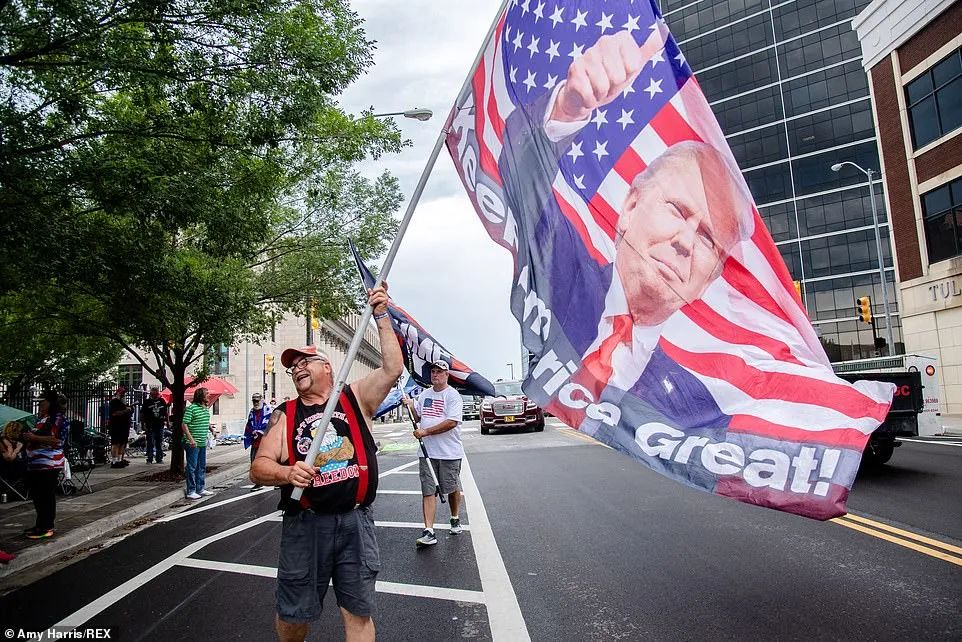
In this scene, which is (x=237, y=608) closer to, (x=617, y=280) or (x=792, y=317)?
(x=617, y=280)

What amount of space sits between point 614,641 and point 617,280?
228cm

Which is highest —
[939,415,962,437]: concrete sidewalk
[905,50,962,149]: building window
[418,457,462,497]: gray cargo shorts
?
[905,50,962,149]: building window

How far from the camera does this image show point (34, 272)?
780 centimetres

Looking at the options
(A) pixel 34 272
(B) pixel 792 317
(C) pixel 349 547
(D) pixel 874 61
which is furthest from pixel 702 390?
(D) pixel 874 61

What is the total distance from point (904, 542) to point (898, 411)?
501 cm

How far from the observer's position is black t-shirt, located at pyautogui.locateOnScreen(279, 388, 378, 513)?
3406mm

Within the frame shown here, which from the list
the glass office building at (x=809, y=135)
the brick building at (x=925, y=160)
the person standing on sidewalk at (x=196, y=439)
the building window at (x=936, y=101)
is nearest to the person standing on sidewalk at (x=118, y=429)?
the person standing on sidewalk at (x=196, y=439)

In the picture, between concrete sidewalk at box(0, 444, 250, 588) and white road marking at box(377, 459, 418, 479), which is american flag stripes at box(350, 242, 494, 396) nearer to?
concrete sidewalk at box(0, 444, 250, 588)

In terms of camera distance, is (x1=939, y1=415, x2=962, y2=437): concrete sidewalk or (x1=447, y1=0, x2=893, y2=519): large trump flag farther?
(x1=939, y1=415, x2=962, y2=437): concrete sidewalk

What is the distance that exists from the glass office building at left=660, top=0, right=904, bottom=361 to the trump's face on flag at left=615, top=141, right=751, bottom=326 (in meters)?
58.0

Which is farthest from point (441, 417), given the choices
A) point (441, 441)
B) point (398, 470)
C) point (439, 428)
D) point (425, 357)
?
point (398, 470)

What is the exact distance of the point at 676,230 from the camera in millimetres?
4047

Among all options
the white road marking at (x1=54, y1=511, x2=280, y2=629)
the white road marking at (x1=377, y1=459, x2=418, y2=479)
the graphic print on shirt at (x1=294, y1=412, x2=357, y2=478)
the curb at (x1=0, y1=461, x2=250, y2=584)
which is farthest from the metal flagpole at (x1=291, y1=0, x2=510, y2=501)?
the white road marking at (x1=377, y1=459, x2=418, y2=479)

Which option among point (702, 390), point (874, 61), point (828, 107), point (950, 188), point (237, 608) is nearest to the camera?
point (702, 390)
